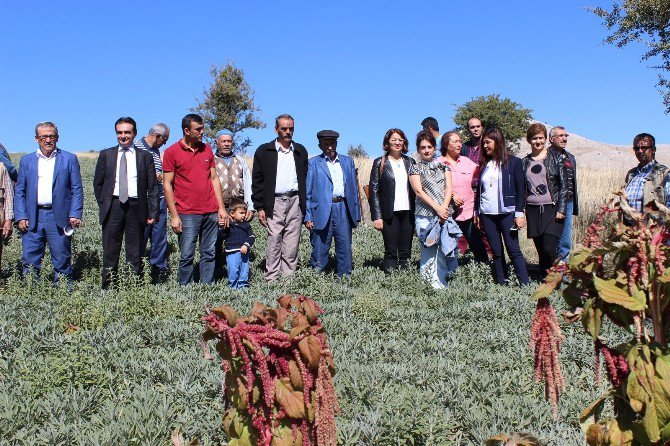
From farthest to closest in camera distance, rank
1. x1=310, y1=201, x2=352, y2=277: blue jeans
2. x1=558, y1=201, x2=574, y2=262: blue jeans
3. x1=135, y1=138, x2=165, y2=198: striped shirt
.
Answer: x1=135, y1=138, x2=165, y2=198: striped shirt < x1=310, y1=201, x2=352, y2=277: blue jeans < x1=558, y1=201, x2=574, y2=262: blue jeans

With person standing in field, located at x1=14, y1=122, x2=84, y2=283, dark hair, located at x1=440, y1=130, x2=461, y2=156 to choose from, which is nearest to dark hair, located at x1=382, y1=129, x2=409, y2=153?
dark hair, located at x1=440, y1=130, x2=461, y2=156

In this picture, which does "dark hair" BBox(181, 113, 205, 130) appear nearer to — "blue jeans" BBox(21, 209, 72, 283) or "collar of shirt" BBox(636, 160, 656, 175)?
"blue jeans" BBox(21, 209, 72, 283)

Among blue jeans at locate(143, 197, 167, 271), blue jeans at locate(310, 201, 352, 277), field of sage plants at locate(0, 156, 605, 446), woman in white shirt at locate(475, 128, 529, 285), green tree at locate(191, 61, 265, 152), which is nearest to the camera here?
field of sage plants at locate(0, 156, 605, 446)

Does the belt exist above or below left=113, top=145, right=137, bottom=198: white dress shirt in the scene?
below

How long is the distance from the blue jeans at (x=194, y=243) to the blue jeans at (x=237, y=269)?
239 mm

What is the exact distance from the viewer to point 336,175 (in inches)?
328

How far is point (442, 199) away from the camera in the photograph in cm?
788

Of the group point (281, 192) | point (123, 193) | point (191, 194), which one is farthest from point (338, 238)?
point (123, 193)

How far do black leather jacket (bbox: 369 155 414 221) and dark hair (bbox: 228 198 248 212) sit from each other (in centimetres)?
166

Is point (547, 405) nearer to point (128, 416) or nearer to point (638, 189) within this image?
point (128, 416)

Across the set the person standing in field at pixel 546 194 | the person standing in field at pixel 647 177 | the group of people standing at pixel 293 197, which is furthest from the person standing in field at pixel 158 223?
the person standing in field at pixel 647 177

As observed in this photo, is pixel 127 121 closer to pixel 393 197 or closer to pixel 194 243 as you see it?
pixel 194 243

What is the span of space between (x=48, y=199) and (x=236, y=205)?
2242 mm

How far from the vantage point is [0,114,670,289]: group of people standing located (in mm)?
7625
